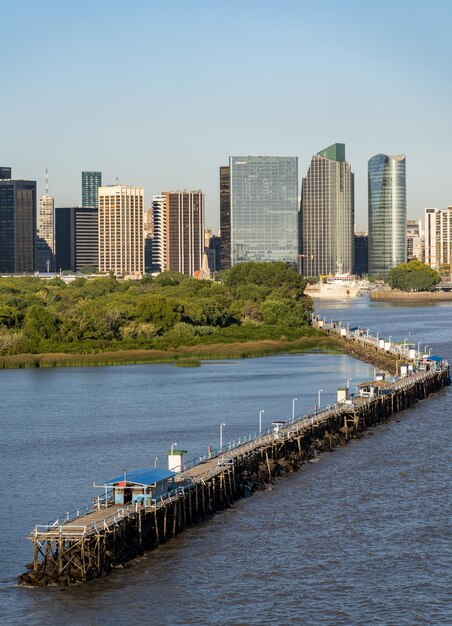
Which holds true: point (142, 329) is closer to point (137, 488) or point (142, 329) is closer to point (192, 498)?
point (192, 498)

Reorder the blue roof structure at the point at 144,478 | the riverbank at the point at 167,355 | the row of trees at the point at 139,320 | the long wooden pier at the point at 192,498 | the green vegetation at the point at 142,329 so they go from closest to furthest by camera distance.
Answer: the long wooden pier at the point at 192,498 → the blue roof structure at the point at 144,478 → the riverbank at the point at 167,355 → the green vegetation at the point at 142,329 → the row of trees at the point at 139,320

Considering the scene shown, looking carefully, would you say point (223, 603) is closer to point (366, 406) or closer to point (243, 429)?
point (243, 429)

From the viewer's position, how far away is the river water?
34906mm

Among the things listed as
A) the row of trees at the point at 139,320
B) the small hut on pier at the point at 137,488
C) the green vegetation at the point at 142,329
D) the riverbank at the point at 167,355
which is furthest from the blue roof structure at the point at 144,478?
the row of trees at the point at 139,320

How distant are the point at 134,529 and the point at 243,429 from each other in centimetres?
2239

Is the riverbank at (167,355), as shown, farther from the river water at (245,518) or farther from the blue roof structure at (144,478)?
the blue roof structure at (144,478)

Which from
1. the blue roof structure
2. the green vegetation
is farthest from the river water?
the green vegetation

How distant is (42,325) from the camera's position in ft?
358

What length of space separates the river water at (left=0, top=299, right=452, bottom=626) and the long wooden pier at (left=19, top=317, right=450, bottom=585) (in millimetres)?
633

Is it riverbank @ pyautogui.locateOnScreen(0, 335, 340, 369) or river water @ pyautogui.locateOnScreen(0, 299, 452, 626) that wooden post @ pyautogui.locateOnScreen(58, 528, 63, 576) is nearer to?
river water @ pyautogui.locateOnScreen(0, 299, 452, 626)

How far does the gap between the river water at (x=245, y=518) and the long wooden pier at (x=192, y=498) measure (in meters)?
0.63

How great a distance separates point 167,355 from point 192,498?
60736 mm

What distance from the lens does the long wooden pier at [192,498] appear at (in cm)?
3681

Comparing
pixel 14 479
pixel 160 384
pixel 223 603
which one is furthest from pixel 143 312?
pixel 223 603
